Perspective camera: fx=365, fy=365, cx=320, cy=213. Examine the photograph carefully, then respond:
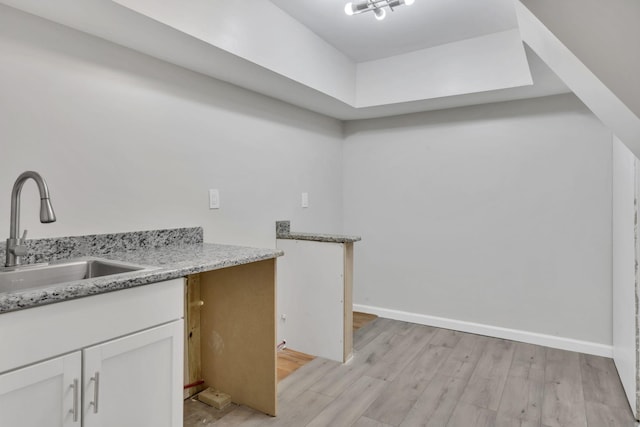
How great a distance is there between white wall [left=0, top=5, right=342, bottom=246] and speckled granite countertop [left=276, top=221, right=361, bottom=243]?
75 mm

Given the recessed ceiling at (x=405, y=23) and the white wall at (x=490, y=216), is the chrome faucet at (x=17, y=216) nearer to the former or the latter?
the recessed ceiling at (x=405, y=23)

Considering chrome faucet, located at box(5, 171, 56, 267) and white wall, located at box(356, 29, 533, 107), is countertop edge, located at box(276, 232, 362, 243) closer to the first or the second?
white wall, located at box(356, 29, 533, 107)

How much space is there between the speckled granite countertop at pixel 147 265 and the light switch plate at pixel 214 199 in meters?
0.27

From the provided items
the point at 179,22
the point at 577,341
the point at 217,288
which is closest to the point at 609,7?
the point at 179,22

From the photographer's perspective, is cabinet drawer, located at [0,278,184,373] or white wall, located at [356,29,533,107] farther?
white wall, located at [356,29,533,107]

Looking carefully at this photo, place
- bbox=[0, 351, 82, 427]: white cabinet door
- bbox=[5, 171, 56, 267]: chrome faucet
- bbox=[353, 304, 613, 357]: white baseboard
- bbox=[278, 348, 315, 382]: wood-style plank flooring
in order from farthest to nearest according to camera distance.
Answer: bbox=[353, 304, 613, 357]: white baseboard
bbox=[278, 348, 315, 382]: wood-style plank flooring
bbox=[5, 171, 56, 267]: chrome faucet
bbox=[0, 351, 82, 427]: white cabinet door

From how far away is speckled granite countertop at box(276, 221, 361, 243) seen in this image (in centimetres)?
253

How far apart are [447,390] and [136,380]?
1.76m

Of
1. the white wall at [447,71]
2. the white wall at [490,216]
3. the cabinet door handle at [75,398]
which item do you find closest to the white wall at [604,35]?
the white wall at [447,71]

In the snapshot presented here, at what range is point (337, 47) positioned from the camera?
2.89m

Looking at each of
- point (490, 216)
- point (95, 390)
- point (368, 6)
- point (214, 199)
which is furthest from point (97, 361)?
point (490, 216)

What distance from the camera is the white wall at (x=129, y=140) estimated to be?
60.7 inches

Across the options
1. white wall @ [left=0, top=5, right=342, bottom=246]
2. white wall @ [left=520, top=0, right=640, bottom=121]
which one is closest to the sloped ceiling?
white wall @ [left=0, top=5, right=342, bottom=246]

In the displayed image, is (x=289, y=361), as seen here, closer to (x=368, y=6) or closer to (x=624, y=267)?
(x=624, y=267)
